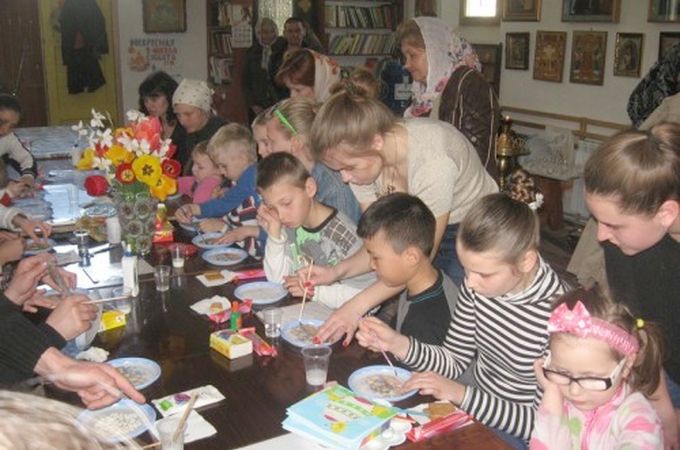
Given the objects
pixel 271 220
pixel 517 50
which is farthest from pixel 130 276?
pixel 517 50

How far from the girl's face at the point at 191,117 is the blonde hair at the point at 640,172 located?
10.4ft

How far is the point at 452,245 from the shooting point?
121 inches

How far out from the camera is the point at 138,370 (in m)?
1.91

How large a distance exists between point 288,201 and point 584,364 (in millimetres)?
1406

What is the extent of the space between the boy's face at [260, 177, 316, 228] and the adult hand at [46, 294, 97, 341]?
89 cm

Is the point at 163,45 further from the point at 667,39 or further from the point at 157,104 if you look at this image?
the point at 667,39

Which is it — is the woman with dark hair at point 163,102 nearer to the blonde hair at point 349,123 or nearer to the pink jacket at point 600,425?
the blonde hair at point 349,123

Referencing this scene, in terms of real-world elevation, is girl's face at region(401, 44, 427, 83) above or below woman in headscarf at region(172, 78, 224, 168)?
above

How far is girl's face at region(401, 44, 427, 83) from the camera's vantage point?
137 inches

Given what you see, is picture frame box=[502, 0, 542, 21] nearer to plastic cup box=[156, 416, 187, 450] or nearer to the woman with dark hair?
the woman with dark hair

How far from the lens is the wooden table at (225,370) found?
5.30 feet

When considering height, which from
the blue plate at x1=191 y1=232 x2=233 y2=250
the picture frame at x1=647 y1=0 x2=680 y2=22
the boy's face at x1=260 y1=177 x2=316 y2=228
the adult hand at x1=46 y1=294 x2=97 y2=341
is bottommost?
the blue plate at x1=191 y1=232 x2=233 y2=250

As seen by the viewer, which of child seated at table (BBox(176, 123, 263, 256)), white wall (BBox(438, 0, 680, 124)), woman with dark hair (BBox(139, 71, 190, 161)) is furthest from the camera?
white wall (BBox(438, 0, 680, 124))

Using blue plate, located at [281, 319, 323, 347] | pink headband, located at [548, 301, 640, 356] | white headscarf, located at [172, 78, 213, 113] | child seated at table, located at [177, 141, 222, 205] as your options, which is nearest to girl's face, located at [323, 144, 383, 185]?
blue plate, located at [281, 319, 323, 347]
